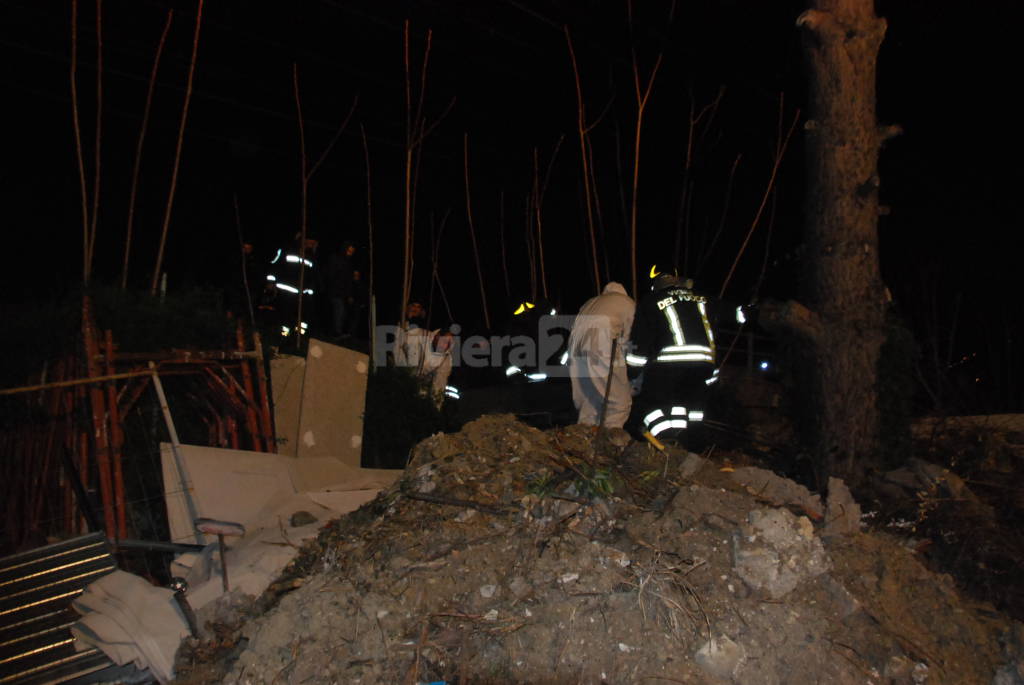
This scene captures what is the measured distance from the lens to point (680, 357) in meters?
6.23

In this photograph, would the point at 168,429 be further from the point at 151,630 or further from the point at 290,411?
the point at 151,630

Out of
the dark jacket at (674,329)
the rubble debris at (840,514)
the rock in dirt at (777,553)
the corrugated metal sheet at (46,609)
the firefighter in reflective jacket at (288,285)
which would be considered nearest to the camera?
the rock in dirt at (777,553)

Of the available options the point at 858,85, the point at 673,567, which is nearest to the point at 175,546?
the point at 673,567

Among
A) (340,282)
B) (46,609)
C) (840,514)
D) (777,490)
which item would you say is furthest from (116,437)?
(340,282)

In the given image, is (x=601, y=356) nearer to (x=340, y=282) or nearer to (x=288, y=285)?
(x=288, y=285)

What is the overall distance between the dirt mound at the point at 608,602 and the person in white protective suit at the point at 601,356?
2.43 m

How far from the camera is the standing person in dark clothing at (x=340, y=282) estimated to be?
11344mm

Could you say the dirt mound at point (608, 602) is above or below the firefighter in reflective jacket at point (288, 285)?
below

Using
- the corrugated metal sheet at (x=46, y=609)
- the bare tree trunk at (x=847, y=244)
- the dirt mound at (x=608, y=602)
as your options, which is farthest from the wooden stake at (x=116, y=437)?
the bare tree trunk at (x=847, y=244)

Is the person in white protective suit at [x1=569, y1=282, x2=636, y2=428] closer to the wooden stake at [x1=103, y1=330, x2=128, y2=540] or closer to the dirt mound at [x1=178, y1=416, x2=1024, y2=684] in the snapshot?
the dirt mound at [x1=178, y1=416, x2=1024, y2=684]

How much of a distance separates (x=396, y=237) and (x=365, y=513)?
14.6 m

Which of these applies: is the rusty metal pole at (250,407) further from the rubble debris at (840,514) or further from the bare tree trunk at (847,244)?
the rubble debris at (840,514)

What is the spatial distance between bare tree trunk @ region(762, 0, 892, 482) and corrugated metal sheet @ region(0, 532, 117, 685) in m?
4.61

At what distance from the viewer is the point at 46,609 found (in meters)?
4.25
